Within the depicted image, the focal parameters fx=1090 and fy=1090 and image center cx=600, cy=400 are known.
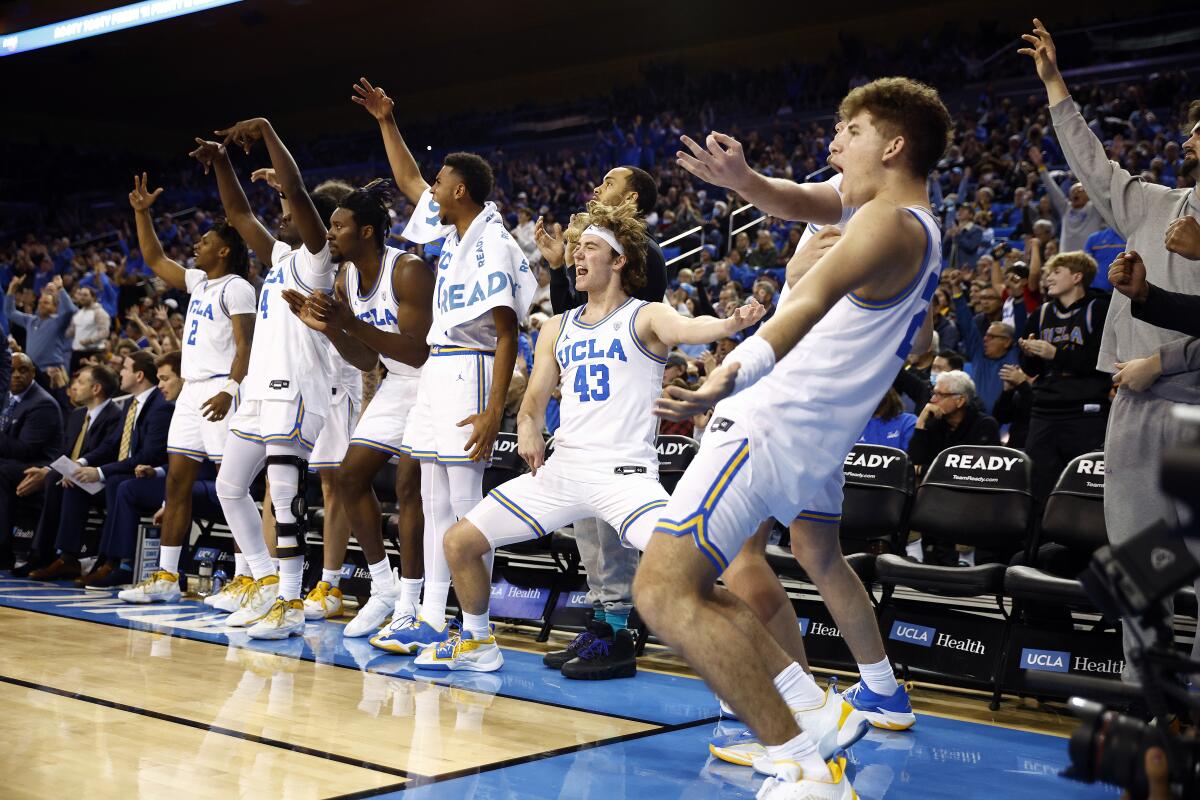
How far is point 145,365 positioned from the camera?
785cm

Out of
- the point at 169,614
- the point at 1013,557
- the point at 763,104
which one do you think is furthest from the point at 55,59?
the point at 1013,557

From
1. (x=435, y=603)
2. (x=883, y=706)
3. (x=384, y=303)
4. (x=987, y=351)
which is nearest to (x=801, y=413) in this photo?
(x=883, y=706)

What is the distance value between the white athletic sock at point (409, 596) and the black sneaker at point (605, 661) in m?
0.90

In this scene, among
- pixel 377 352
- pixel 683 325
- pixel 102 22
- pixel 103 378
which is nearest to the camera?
pixel 683 325

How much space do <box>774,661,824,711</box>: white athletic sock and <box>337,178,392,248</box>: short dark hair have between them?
11.9ft

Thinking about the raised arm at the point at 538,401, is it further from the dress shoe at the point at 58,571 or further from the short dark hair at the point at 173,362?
the dress shoe at the point at 58,571

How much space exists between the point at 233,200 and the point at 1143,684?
5.50 metres

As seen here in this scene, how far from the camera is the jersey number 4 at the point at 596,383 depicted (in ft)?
14.8

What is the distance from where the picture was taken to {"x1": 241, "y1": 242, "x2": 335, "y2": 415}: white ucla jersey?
5875mm

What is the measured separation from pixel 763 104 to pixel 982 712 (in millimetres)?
15080

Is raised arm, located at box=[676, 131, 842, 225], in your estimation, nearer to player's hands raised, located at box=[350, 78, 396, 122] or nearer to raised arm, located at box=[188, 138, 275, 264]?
player's hands raised, located at box=[350, 78, 396, 122]

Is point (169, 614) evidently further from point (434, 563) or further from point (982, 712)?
point (982, 712)

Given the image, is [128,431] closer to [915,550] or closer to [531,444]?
[531,444]

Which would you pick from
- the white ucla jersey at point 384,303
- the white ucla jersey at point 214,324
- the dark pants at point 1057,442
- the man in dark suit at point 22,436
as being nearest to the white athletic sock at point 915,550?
the dark pants at point 1057,442
